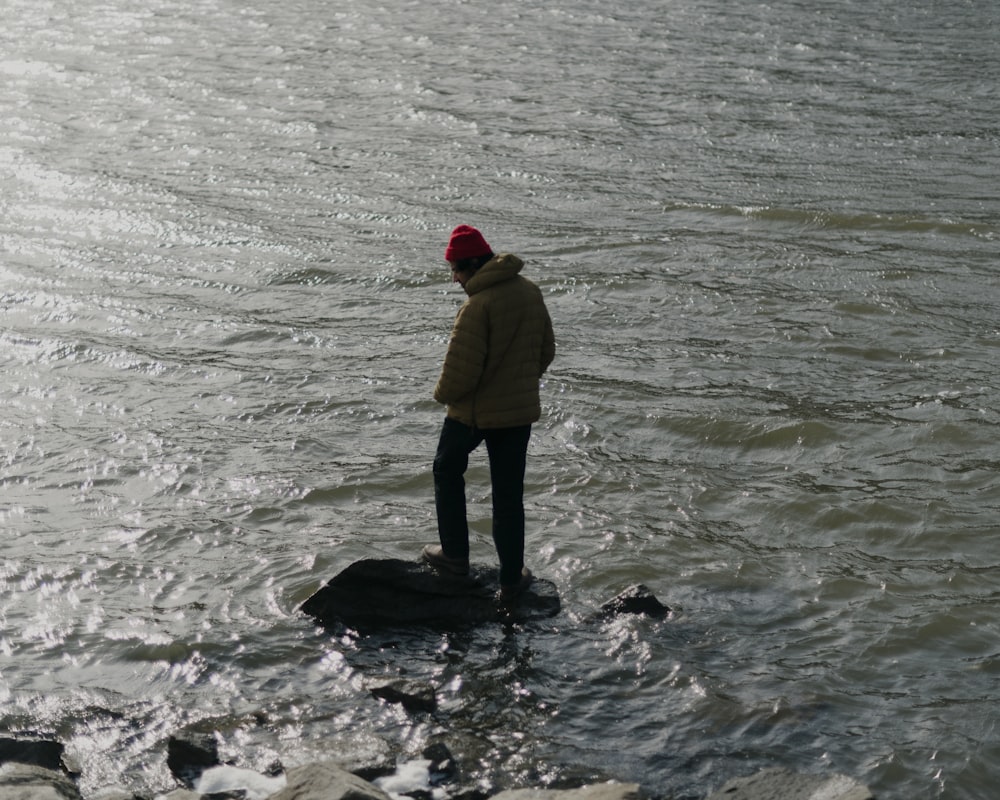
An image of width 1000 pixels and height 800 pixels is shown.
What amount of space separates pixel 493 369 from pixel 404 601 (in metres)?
1.62

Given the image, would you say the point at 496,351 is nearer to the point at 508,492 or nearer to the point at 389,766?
the point at 508,492

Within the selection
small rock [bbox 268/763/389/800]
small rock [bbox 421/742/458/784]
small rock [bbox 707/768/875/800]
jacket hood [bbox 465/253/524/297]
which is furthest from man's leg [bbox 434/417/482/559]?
small rock [bbox 707/768/875/800]

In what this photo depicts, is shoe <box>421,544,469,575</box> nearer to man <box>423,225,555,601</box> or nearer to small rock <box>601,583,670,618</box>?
man <box>423,225,555,601</box>

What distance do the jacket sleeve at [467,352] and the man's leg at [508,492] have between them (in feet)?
1.25

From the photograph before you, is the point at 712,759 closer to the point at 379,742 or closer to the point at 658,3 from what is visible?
the point at 379,742

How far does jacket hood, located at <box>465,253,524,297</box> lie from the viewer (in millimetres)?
7418

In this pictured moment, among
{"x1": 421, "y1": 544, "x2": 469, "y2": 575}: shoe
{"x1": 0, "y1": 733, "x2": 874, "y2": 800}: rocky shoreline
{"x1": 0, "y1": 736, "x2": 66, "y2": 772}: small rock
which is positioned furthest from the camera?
{"x1": 421, "y1": 544, "x2": 469, "y2": 575}: shoe

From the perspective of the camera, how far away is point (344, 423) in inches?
454

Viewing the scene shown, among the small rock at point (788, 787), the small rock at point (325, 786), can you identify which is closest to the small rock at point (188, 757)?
the small rock at point (325, 786)

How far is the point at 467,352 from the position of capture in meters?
7.43

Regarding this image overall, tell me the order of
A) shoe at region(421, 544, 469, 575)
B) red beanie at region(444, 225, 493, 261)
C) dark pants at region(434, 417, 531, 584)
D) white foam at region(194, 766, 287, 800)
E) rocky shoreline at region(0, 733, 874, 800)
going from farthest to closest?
shoe at region(421, 544, 469, 575)
dark pants at region(434, 417, 531, 584)
red beanie at region(444, 225, 493, 261)
white foam at region(194, 766, 287, 800)
rocky shoreline at region(0, 733, 874, 800)

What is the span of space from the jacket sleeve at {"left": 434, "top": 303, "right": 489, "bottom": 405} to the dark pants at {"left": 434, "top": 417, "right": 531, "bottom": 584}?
1.08ft

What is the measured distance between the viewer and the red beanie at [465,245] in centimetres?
741

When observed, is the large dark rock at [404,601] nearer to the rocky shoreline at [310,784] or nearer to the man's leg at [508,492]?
the man's leg at [508,492]
